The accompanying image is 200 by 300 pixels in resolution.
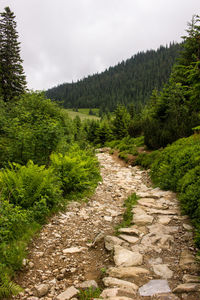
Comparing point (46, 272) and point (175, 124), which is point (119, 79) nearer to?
point (175, 124)

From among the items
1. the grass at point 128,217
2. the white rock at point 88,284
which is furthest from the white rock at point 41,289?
the grass at point 128,217

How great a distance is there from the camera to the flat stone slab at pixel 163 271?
2652 millimetres

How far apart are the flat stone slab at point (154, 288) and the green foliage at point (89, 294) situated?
1.85 feet

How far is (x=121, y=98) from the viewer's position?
14138cm

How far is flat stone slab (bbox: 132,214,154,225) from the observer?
443 centimetres

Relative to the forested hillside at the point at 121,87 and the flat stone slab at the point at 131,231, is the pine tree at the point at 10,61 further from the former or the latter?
the forested hillside at the point at 121,87

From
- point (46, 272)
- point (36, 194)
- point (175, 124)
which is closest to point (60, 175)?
point (36, 194)

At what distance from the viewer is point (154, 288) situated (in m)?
2.40

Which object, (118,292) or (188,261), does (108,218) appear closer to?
(188,261)

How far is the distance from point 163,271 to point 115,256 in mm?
813

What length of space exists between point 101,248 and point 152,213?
1.94m

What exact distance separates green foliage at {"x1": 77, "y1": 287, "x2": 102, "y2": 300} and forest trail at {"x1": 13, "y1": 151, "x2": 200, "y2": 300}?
3.3 inches

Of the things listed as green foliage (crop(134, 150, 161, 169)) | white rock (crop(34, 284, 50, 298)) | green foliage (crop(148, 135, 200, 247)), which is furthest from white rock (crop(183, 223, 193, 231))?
green foliage (crop(134, 150, 161, 169))

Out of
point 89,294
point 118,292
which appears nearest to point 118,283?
point 118,292
